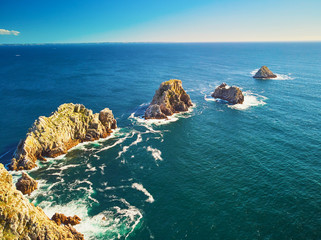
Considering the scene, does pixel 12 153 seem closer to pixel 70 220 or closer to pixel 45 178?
pixel 45 178

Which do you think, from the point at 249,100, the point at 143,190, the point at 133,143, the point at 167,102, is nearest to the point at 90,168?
the point at 133,143

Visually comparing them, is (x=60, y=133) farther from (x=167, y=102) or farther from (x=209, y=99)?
(x=209, y=99)

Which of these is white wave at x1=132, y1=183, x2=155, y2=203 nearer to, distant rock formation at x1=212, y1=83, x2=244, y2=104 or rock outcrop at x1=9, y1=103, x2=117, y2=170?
rock outcrop at x1=9, y1=103, x2=117, y2=170

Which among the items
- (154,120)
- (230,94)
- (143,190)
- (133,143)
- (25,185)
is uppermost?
(230,94)

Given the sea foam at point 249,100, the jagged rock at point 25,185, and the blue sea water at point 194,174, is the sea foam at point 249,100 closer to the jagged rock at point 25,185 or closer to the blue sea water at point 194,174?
the blue sea water at point 194,174

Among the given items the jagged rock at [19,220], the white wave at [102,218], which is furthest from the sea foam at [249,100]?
the jagged rock at [19,220]

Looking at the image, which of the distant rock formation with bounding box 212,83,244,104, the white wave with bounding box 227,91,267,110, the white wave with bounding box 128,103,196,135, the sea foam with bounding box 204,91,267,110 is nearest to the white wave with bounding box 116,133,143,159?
the white wave with bounding box 128,103,196,135

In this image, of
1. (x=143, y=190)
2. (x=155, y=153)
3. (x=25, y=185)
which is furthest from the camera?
(x=155, y=153)
